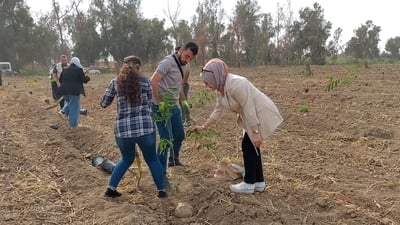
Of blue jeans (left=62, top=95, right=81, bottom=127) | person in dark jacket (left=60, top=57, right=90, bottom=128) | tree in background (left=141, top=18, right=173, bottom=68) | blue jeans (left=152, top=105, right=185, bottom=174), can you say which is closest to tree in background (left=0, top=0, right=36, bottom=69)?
tree in background (left=141, top=18, right=173, bottom=68)

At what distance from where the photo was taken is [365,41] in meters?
42.0

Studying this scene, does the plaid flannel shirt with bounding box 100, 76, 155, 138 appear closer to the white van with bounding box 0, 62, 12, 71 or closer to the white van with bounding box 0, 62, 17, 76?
the white van with bounding box 0, 62, 17, 76

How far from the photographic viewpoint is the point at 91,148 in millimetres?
7117

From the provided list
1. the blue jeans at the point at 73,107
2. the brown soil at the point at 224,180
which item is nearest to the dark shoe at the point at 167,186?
the brown soil at the point at 224,180

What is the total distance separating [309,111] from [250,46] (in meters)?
28.5

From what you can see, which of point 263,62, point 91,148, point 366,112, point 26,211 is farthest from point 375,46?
point 26,211

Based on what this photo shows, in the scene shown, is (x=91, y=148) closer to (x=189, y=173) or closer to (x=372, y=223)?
(x=189, y=173)

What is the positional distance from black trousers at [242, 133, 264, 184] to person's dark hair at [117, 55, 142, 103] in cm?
113

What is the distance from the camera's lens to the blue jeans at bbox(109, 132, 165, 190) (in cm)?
412

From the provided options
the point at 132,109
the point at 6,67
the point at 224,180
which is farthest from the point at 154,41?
the point at 132,109

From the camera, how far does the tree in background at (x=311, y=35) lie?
37281 millimetres

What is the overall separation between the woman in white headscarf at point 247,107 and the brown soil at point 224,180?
14.5 inches

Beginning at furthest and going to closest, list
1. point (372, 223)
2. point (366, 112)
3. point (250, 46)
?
point (250, 46) < point (366, 112) < point (372, 223)

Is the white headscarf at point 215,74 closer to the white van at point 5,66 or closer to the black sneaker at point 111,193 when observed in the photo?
the black sneaker at point 111,193
